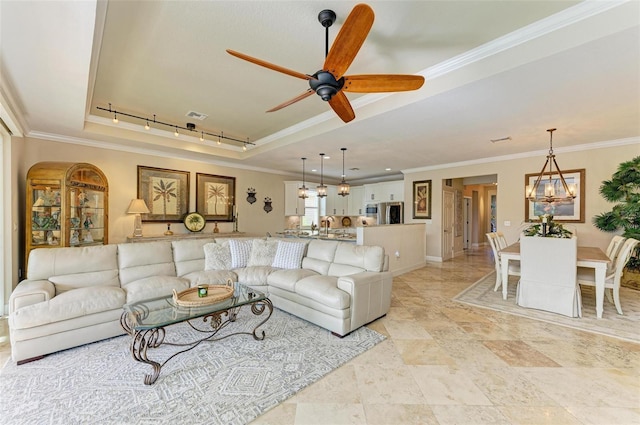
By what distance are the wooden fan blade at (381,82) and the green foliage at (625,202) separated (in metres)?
5.15

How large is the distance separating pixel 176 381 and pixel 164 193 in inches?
172

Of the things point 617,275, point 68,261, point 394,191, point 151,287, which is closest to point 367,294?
point 151,287

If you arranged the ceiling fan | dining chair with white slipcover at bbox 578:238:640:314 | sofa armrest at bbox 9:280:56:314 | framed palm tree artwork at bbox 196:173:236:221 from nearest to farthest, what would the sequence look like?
the ceiling fan, sofa armrest at bbox 9:280:56:314, dining chair with white slipcover at bbox 578:238:640:314, framed palm tree artwork at bbox 196:173:236:221

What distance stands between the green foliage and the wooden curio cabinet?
29.1 feet

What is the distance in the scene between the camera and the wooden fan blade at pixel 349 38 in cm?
150

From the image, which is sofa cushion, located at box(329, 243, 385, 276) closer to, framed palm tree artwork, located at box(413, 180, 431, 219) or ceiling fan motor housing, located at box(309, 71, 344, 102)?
ceiling fan motor housing, located at box(309, 71, 344, 102)

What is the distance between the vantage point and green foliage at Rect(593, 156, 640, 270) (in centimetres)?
448

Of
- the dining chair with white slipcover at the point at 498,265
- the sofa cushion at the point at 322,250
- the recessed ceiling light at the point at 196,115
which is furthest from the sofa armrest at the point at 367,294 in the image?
the recessed ceiling light at the point at 196,115

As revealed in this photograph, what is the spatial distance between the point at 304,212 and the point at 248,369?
595 centimetres

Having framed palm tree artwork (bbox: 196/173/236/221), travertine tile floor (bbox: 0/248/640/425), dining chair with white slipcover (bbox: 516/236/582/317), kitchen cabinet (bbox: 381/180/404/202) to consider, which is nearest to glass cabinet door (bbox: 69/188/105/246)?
travertine tile floor (bbox: 0/248/640/425)

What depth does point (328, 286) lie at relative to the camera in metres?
3.02

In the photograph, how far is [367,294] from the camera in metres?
3.04

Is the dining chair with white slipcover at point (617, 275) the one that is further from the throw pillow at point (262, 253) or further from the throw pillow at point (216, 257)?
the throw pillow at point (216, 257)

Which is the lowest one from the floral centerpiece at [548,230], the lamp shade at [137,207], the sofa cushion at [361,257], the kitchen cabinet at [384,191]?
the sofa cushion at [361,257]
